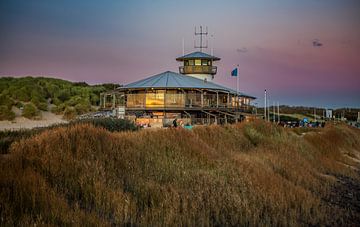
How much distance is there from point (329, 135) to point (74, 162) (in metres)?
23.3

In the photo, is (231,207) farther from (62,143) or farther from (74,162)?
(62,143)

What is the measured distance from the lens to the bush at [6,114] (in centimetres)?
3903

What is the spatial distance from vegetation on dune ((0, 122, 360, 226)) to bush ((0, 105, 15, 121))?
1228 inches

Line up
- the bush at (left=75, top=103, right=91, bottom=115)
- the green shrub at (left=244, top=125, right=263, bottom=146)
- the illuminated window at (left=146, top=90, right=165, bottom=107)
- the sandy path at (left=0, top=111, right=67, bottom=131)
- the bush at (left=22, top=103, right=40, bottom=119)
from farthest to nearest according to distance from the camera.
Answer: the bush at (left=75, top=103, right=91, bottom=115) → the bush at (left=22, top=103, right=40, bottom=119) → the sandy path at (left=0, top=111, right=67, bottom=131) → the illuminated window at (left=146, top=90, right=165, bottom=107) → the green shrub at (left=244, top=125, right=263, bottom=146)

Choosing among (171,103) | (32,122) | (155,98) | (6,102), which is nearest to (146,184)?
(171,103)

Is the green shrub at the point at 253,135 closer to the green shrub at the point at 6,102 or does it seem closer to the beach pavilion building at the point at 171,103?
the beach pavilion building at the point at 171,103

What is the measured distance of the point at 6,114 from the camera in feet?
129

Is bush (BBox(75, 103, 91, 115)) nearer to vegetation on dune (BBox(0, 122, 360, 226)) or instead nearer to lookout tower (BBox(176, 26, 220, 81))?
lookout tower (BBox(176, 26, 220, 81))

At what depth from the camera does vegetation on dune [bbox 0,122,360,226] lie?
6.74 meters

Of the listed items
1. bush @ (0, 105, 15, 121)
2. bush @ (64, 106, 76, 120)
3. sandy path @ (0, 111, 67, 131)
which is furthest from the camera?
bush @ (64, 106, 76, 120)

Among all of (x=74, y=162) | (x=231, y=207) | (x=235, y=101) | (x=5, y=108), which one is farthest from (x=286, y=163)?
(x=5, y=108)

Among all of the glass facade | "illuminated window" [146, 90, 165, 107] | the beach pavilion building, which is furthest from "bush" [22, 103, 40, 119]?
"illuminated window" [146, 90, 165, 107]

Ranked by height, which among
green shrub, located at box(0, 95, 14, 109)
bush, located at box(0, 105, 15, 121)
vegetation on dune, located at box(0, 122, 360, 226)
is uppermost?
green shrub, located at box(0, 95, 14, 109)

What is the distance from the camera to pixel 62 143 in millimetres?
9883
